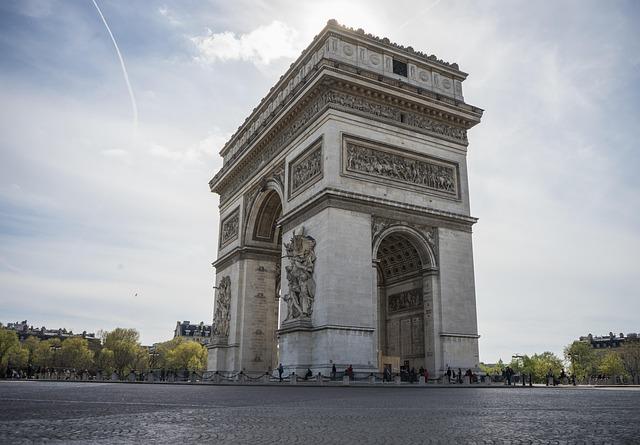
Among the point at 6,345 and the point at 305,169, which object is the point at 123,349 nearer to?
the point at 6,345

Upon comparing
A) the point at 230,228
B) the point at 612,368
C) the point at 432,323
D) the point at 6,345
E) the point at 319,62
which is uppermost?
the point at 319,62

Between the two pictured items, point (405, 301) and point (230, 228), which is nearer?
point (405, 301)

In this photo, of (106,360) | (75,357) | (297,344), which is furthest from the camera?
(75,357)

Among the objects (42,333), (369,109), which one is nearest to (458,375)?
(369,109)

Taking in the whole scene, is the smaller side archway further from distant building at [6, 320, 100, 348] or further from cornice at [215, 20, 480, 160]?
distant building at [6, 320, 100, 348]

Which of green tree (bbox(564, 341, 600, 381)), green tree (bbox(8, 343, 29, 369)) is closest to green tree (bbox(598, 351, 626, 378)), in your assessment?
green tree (bbox(564, 341, 600, 381))

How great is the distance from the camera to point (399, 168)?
24500mm

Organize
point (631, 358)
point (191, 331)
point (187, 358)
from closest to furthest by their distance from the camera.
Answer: point (631, 358)
point (187, 358)
point (191, 331)

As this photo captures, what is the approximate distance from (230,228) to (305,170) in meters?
11.0

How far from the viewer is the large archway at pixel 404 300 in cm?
2411

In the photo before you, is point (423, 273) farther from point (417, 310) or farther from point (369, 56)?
point (369, 56)

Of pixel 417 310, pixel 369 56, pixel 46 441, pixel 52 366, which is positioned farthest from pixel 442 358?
pixel 52 366

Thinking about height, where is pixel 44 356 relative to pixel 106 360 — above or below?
above

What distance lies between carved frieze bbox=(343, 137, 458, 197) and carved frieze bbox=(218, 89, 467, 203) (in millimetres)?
568
